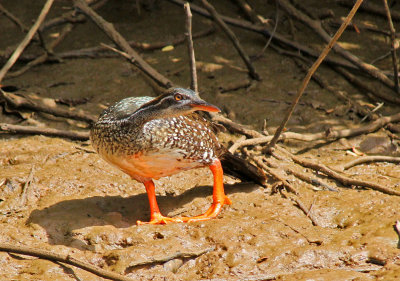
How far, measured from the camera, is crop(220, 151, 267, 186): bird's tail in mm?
5395

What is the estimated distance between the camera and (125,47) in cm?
679

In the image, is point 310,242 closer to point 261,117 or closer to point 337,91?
point 261,117

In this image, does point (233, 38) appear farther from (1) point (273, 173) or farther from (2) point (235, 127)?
(1) point (273, 173)

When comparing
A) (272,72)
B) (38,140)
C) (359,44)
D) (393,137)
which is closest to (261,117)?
(272,72)

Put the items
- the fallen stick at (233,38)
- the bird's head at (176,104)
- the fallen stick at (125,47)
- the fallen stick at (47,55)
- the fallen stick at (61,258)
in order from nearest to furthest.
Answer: the fallen stick at (61,258) → the bird's head at (176,104) → the fallen stick at (125,47) → the fallen stick at (233,38) → the fallen stick at (47,55)

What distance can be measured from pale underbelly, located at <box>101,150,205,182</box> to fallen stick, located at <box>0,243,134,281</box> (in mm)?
957

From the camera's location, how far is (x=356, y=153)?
6.27 meters

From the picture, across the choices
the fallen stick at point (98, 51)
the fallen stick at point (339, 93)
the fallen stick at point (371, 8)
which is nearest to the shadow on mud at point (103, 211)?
the fallen stick at point (339, 93)

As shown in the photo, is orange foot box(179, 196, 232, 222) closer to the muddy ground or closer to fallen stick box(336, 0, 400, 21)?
the muddy ground

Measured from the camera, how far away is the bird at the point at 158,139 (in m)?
4.55

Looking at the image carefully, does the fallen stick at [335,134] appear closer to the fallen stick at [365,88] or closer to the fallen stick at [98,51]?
the fallen stick at [365,88]

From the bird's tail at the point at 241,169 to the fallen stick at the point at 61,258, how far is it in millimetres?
1829

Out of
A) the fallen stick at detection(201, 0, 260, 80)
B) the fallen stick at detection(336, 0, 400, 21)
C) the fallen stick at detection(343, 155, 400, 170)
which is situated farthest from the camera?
the fallen stick at detection(336, 0, 400, 21)

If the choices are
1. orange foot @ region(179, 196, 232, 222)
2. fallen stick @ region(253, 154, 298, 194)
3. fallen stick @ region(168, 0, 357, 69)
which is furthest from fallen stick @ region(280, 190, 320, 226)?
fallen stick @ region(168, 0, 357, 69)
